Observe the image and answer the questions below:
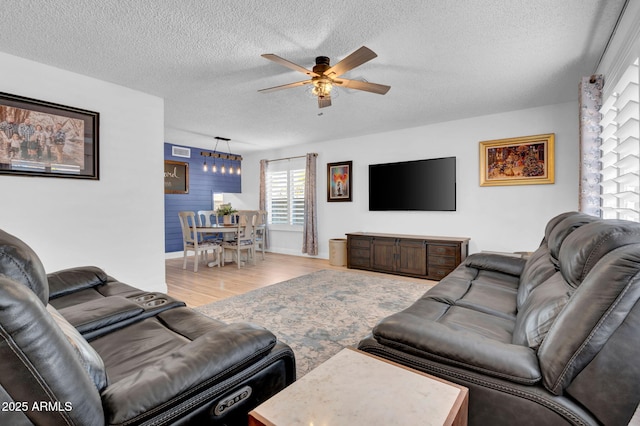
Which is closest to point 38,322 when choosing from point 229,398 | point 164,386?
point 164,386

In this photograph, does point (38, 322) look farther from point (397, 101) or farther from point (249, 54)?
point (397, 101)

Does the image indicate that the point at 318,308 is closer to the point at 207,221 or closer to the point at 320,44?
the point at 320,44

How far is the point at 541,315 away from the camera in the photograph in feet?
3.84

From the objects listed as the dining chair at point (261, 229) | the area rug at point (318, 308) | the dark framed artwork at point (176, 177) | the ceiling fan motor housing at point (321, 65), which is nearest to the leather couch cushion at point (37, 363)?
the area rug at point (318, 308)

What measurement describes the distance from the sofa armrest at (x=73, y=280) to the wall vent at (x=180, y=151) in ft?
15.9

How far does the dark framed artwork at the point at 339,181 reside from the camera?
5.98 meters

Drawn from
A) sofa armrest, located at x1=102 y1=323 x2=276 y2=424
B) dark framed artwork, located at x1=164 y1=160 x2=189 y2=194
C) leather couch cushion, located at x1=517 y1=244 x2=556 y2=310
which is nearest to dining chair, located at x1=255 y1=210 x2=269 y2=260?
dark framed artwork, located at x1=164 y1=160 x2=189 y2=194

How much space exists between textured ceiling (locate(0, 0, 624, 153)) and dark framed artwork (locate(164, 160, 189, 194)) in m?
2.81

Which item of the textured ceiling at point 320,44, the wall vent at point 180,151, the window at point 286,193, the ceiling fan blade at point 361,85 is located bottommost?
the window at point 286,193

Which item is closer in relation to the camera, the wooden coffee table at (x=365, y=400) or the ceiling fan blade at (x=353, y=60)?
the wooden coffee table at (x=365, y=400)

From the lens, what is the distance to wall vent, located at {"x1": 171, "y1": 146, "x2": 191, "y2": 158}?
6483 mm

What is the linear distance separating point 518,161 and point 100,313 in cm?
501

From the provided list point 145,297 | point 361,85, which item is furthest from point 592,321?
point 361,85

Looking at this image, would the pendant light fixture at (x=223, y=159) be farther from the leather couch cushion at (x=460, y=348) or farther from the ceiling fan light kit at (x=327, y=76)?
the leather couch cushion at (x=460, y=348)
